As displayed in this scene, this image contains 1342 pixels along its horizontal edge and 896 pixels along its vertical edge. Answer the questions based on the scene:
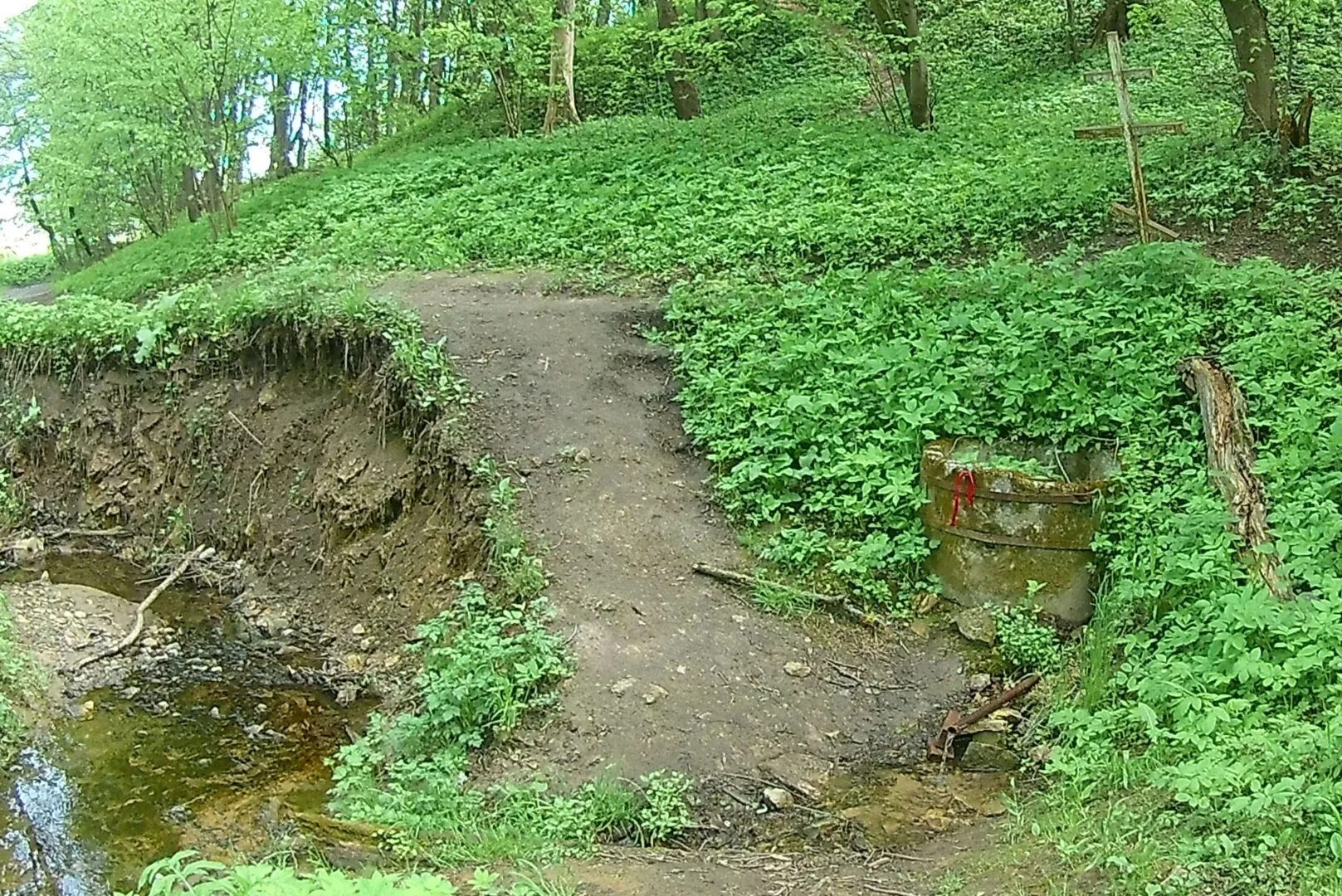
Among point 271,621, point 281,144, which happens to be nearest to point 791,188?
point 271,621

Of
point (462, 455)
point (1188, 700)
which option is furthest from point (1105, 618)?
point (462, 455)

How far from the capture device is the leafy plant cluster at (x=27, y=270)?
33719 millimetres

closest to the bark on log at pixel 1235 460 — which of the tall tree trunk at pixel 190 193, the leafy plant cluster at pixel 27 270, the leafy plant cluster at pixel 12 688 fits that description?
the leafy plant cluster at pixel 12 688

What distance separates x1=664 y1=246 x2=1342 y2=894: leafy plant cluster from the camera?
13.1 ft

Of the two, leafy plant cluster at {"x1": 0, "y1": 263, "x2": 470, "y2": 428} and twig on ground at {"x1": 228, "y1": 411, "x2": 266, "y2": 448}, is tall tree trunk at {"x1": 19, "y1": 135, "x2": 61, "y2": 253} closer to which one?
leafy plant cluster at {"x1": 0, "y1": 263, "x2": 470, "y2": 428}

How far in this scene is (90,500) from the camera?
1090cm

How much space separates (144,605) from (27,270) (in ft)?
107

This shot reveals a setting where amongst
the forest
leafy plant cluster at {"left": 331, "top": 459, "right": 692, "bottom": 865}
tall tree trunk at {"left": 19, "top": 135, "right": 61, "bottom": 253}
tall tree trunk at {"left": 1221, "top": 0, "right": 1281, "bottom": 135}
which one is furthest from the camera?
tall tree trunk at {"left": 19, "top": 135, "right": 61, "bottom": 253}

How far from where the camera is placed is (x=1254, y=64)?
11.0 meters

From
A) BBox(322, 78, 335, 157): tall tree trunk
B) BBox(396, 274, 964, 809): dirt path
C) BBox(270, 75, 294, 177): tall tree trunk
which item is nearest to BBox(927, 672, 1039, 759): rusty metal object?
BBox(396, 274, 964, 809): dirt path

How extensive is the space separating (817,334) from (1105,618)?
11.4ft

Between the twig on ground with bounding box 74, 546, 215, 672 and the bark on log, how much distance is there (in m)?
7.39

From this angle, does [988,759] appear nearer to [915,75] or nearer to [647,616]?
[647,616]

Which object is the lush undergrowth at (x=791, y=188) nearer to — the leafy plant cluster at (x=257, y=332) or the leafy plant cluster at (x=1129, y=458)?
the leafy plant cluster at (x=1129, y=458)
